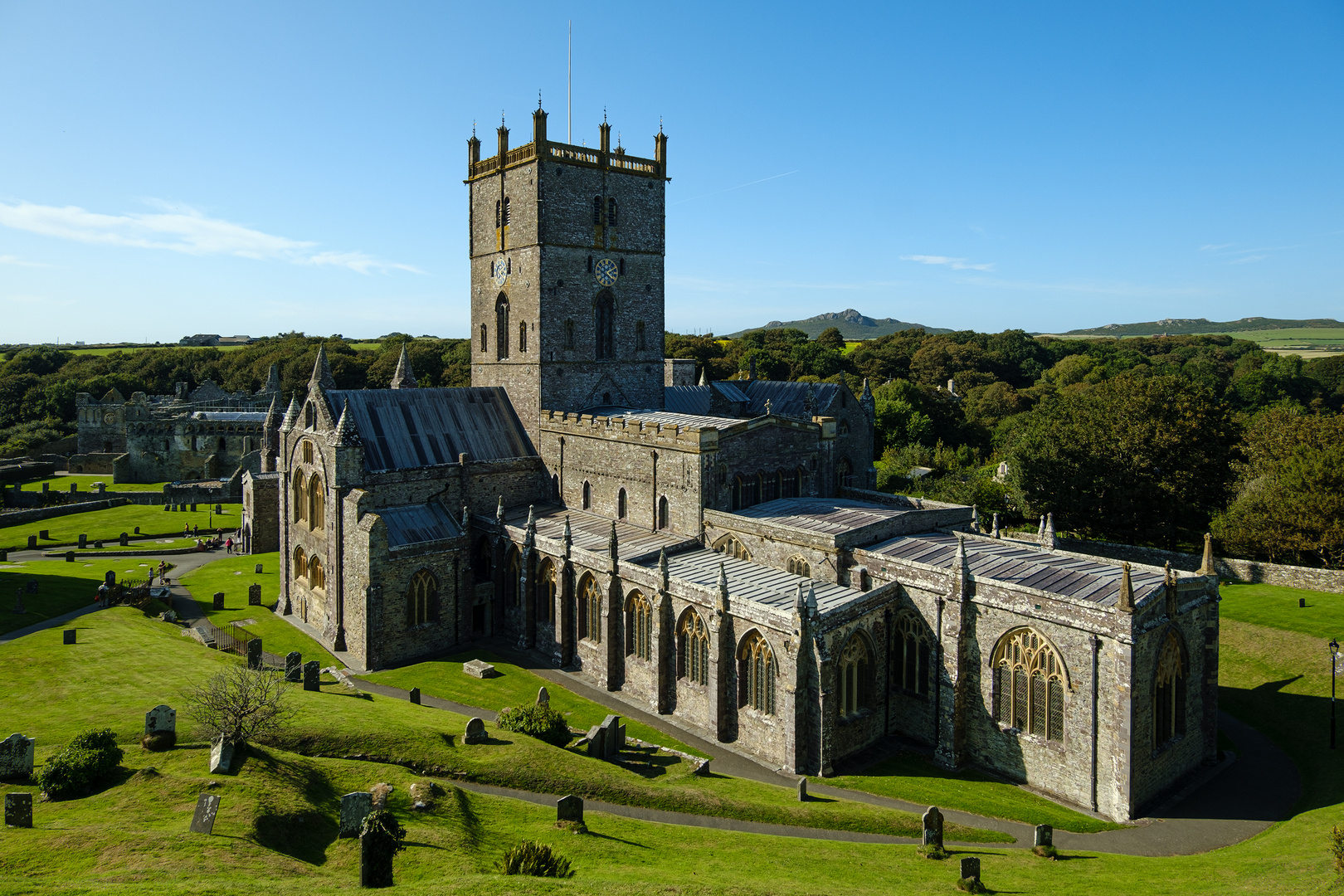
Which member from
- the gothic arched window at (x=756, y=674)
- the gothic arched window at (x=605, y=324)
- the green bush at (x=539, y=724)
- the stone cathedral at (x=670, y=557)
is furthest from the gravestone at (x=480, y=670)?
the gothic arched window at (x=605, y=324)

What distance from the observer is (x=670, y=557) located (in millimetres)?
34656

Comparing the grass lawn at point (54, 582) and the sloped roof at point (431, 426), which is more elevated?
the sloped roof at point (431, 426)

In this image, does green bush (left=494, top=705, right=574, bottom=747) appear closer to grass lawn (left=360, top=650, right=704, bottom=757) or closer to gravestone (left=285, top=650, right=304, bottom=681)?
grass lawn (left=360, top=650, right=704, bottom=757)

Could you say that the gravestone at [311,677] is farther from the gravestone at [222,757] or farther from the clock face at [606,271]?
the clock face at [606,271]

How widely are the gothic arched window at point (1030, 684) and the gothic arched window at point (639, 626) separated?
13478 millimetres

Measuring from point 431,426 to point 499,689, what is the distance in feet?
51.2

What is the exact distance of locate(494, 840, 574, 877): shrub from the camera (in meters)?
17.3

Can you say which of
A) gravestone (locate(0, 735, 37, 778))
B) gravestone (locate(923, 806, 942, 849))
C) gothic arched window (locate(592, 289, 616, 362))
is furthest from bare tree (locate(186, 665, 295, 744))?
gothic arched window (locate(592, 289, 616, 362))

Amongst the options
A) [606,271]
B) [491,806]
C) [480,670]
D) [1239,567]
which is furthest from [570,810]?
[1239,567]

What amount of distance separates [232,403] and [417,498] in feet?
297

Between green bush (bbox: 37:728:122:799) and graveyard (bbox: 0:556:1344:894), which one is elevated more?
green bush (bbox: 37:728:122:799)

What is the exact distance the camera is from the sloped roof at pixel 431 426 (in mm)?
40281

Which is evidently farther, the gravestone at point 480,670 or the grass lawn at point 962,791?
the gravestone at point 480,670

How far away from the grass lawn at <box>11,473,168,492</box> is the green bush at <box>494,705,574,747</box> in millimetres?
78568
